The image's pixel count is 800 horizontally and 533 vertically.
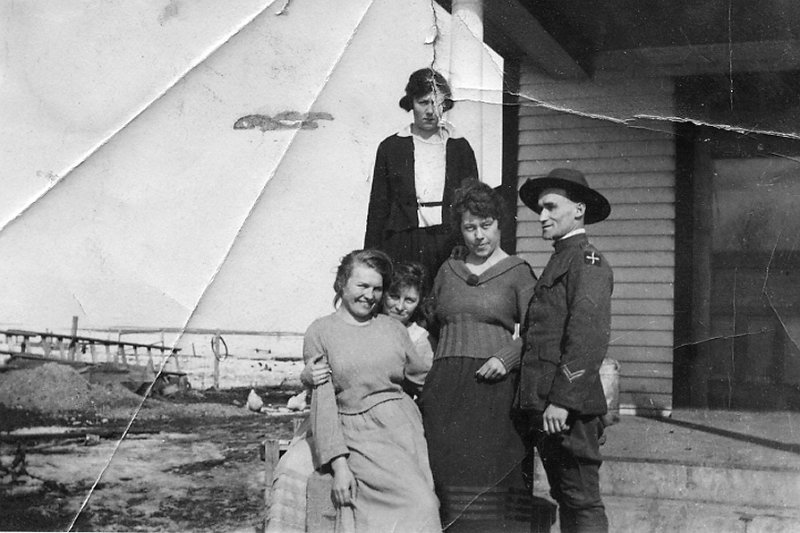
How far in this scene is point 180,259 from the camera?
328 cm

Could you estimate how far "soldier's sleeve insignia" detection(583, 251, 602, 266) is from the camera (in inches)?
91.3

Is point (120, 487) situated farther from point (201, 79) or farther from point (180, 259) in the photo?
point (201, 79)

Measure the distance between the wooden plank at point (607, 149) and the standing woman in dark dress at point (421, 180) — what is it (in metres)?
1.77

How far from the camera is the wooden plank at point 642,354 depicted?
453 centimetres

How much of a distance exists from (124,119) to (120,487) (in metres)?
1.54

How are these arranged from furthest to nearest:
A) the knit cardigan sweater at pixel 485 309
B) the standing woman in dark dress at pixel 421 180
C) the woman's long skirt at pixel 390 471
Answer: the standing woman in dark dress at pixel 421 180 → the knit cardigan sweater at pixel 485 309 → the woman's long skirt at pixel 390 471

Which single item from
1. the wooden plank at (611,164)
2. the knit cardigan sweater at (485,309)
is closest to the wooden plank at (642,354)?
the wooden plank at (611,164)

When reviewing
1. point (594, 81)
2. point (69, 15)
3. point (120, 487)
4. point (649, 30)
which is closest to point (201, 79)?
point (69, 15)

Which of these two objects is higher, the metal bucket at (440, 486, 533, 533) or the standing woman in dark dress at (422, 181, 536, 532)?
the standing woman in dark dress at (422, 181, 536, 532)

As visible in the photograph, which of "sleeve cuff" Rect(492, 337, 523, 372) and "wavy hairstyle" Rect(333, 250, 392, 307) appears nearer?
"sleeve cuff" Rect(492, 337, 523, 372)

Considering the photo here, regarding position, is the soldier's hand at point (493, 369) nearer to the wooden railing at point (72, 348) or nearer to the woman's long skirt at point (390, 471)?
the woman's long skirt at point (390, 471)

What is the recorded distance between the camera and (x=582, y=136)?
15.0ft

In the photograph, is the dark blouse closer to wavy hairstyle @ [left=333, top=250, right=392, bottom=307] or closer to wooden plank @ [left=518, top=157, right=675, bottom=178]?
wavy hairstyle @ [left=333, top=250, right=392, bottom=307]

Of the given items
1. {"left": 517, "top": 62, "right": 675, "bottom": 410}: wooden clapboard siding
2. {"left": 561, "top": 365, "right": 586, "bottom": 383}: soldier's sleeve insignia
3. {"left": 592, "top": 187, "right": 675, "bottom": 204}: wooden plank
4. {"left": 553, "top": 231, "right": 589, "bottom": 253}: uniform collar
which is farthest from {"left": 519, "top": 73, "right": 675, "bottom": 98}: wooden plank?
{"left": 561, "top": 365, "right": 586, "bottom": 383}: soldier's sleeve insignia
